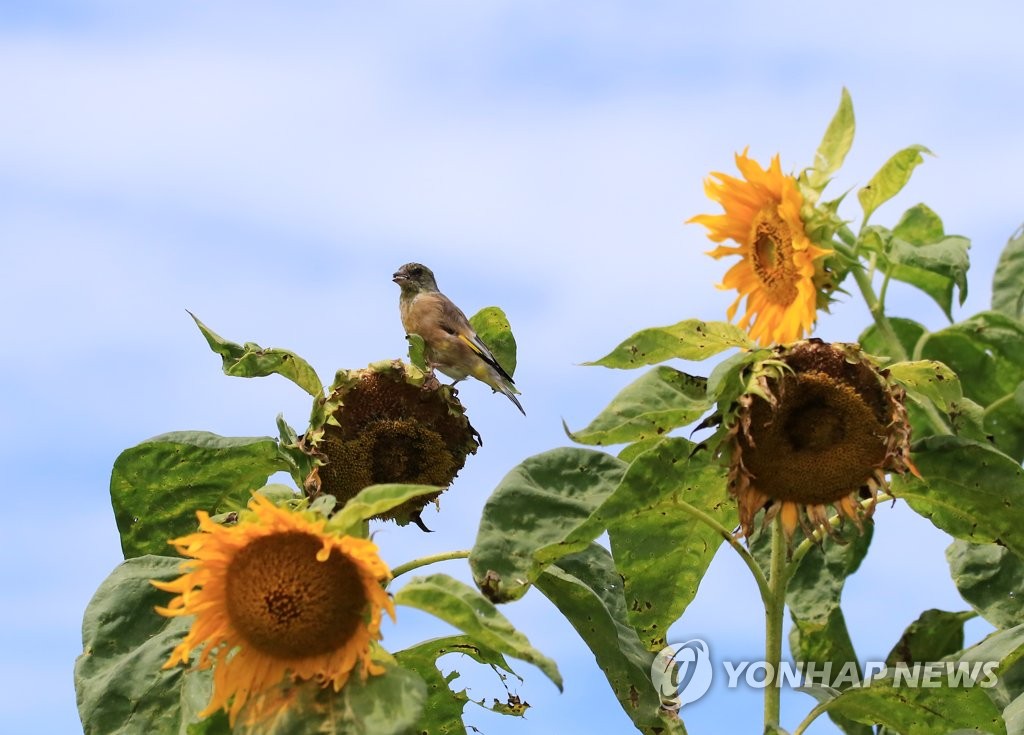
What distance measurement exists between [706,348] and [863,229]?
1.02 m

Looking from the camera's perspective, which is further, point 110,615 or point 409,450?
point 409,450

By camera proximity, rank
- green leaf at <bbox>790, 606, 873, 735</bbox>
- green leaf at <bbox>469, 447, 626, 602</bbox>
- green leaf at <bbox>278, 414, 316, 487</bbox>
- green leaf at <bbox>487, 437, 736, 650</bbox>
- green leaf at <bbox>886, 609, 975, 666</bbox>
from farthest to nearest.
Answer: green leaf at <bbox>886, 609, 975, 666</bbox>, green leaf at <bbox>790, 606, 873, 735</bbox>, green leaf at <bbox>278, 414, 316, 487</bbox>, green leaf at <bbox>487, 437, 736, 650</bbox>, green leaf at <bbox>469, 447, 626, 602</bbox>

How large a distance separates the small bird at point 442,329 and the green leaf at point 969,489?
1.43 meters

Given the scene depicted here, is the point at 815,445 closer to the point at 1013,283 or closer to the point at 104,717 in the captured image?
the point at 104,717

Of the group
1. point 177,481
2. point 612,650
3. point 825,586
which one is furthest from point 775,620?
point 177,481

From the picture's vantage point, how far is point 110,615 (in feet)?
11.4

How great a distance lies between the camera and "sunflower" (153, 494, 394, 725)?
2.91 m

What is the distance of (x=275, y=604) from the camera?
9.64ft

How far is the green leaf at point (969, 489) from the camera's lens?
3396 mm

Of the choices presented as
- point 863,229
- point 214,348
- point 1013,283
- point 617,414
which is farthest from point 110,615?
point 1013,283

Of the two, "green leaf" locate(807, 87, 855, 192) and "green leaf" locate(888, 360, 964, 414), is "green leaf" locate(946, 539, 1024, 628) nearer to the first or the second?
"green leaf" locate(888, 360, 964, 414)

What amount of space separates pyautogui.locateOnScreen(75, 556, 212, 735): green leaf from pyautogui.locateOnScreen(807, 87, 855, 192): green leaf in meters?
1.94

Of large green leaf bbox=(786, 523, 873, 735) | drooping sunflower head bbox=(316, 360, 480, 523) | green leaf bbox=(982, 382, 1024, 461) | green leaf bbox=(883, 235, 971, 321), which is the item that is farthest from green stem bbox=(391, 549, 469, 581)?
green leaf bbox=(982, 382, 1024, 461)

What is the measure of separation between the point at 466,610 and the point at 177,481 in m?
1.33
